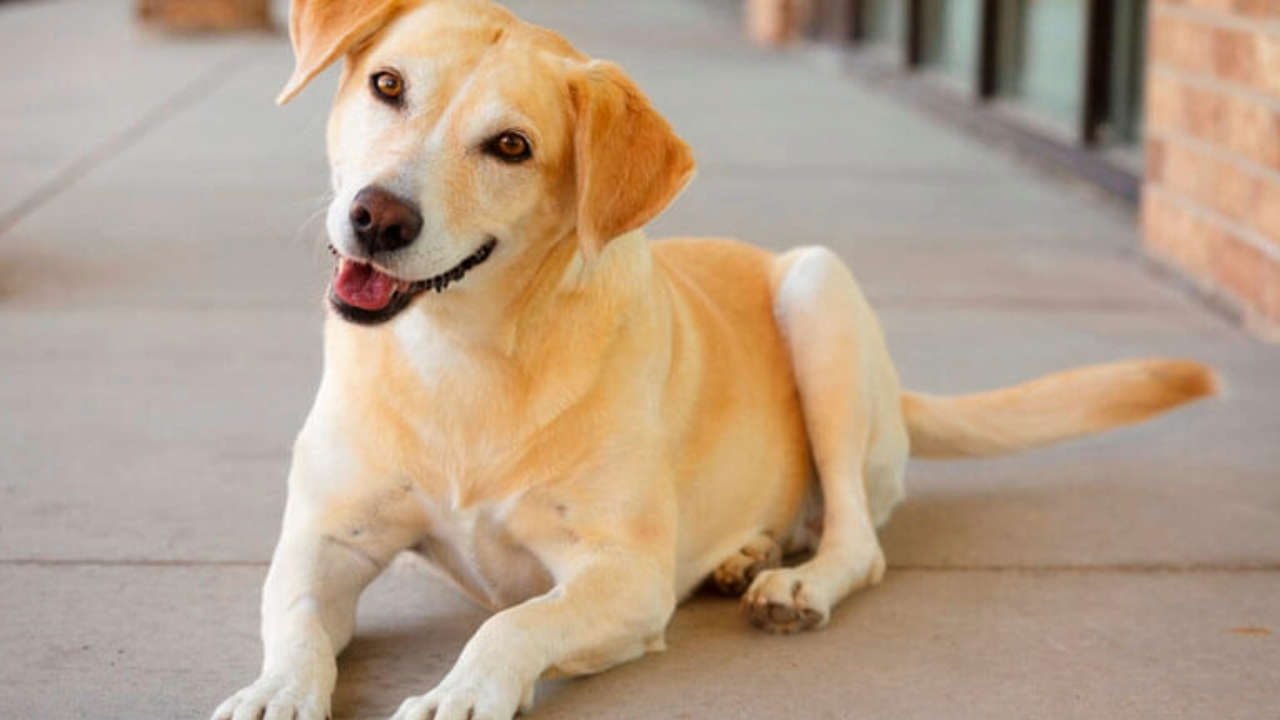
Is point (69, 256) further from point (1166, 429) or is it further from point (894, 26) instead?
point (894, 26)

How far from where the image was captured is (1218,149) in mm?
6406

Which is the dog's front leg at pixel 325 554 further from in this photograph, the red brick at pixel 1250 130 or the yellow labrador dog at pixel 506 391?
the red brick at pixel 1250 130

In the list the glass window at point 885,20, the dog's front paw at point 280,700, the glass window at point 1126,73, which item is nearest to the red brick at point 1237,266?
the glass window at point 1126,73

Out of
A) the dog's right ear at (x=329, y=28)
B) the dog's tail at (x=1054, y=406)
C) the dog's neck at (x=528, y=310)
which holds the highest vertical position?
the dog's right ear at (x=329, y=28)

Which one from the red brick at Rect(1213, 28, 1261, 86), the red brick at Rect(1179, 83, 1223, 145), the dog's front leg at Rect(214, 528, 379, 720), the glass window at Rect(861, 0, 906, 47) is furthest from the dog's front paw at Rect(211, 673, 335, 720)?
the glass window at Rect(861, 0, 906, 47)

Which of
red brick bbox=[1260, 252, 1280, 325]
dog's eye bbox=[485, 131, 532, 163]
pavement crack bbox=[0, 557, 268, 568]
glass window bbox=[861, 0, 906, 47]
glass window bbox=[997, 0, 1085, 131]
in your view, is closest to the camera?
dog's eye bbox=[485, 131, 532, 163]

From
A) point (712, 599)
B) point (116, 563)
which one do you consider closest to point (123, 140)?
point (116, 563)

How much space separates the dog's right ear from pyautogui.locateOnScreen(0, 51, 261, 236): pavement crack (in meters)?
4.21

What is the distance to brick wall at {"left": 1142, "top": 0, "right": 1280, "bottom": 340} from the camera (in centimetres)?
594

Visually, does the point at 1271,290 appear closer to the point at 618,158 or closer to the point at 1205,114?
the point at 1205,114

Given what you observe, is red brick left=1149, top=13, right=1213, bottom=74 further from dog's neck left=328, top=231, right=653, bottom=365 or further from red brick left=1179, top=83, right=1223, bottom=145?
dog's neck left=328, top=231, right=653, bottom=365

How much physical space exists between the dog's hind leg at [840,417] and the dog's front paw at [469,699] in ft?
2.34

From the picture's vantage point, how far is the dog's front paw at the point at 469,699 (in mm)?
2809

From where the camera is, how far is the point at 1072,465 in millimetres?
4605
